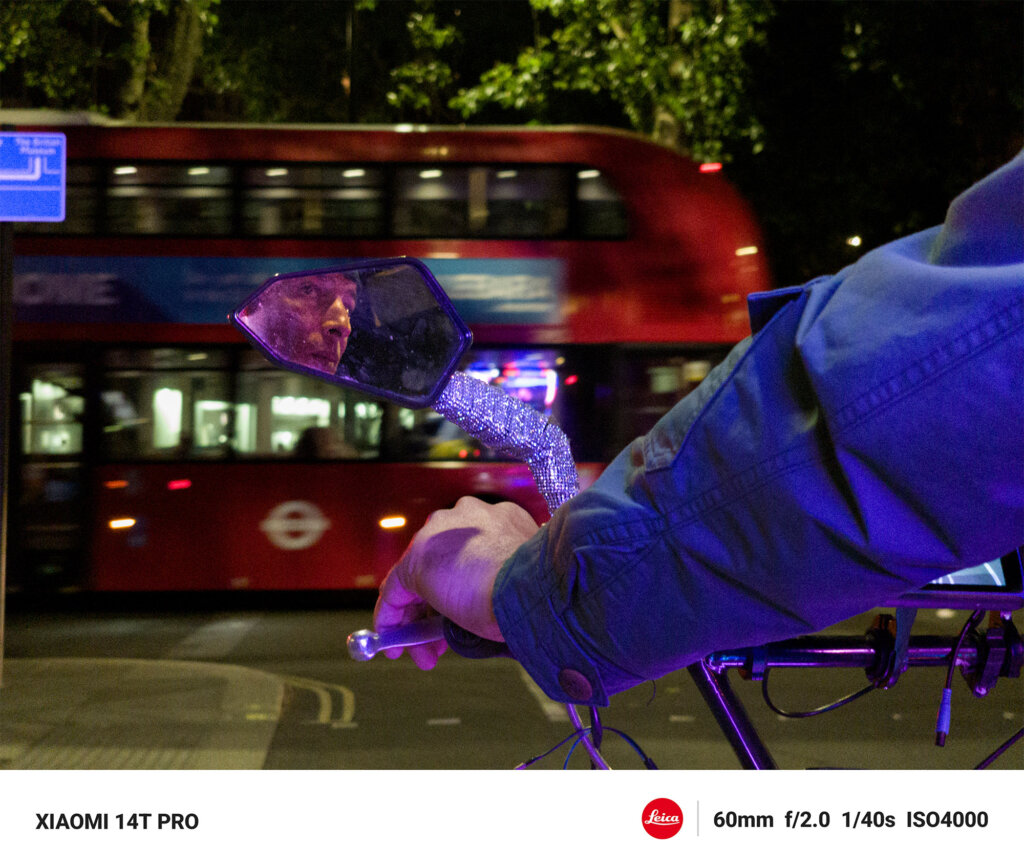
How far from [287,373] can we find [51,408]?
6.55ft

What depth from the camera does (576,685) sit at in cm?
95

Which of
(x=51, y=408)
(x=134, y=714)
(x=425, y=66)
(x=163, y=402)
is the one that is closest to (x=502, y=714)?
(x=134, y=714)

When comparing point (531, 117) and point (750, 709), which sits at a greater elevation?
point (531, 117)

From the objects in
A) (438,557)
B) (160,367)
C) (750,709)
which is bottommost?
(750,709)

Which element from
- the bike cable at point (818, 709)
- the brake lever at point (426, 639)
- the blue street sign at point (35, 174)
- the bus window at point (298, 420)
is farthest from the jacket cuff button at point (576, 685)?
the bus window at point (298, 420)

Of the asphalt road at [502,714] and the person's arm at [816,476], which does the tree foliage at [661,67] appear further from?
the person's arm at [816,476]

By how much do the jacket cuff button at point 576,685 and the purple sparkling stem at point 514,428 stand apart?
0.22m

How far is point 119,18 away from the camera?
1633 cm

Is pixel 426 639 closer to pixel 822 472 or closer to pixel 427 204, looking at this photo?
pixel 822 472
